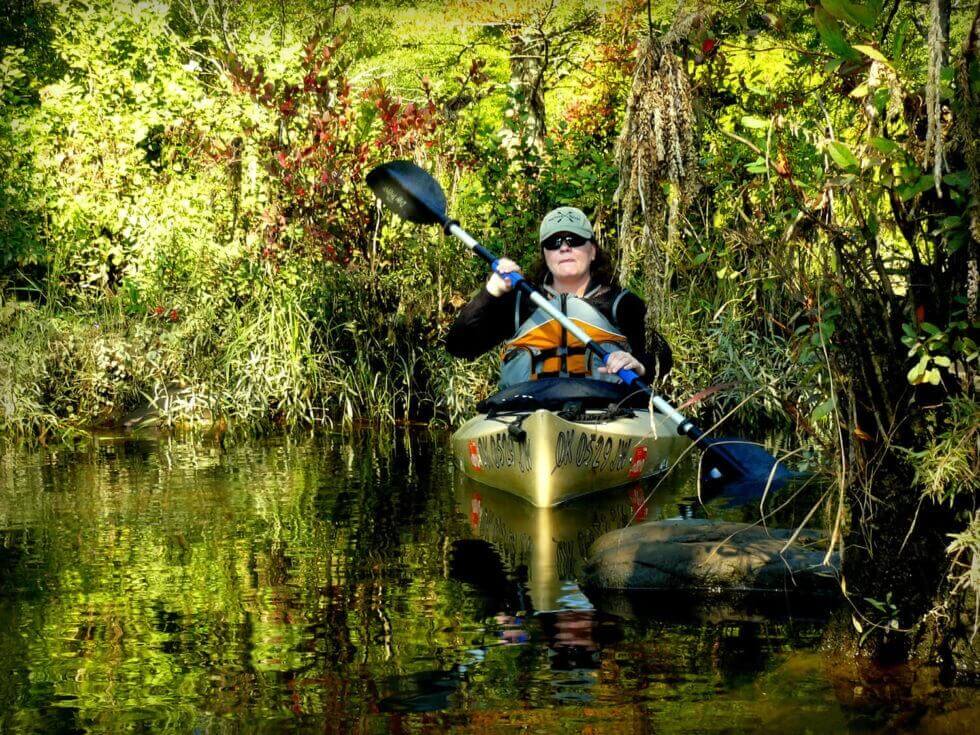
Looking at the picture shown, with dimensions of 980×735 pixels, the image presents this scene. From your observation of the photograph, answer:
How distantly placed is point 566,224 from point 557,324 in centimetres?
62

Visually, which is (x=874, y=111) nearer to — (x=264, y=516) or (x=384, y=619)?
(x=384, y=619)

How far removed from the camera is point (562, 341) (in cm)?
883

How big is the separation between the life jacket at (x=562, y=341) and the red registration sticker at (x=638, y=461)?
1.47ft

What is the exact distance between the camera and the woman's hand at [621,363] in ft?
27.6

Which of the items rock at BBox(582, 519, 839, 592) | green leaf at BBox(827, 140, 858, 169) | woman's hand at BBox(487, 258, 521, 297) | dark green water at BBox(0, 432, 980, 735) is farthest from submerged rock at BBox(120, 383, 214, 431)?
green leaf at BBox(827, 140, 858, 169)

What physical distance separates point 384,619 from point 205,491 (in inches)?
138

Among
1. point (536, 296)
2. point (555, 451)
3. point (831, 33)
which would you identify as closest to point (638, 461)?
point (555, 451)

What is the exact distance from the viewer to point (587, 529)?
25.1 feet

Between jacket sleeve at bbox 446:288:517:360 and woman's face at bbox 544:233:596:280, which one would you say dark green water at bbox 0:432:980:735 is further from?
woman's face at bbox 544:233:596:280

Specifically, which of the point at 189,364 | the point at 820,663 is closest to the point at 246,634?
the point at 820,663

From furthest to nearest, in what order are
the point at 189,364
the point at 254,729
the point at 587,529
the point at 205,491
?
1. the point at 189,364
2. the point at 205,491
3. the point at 587,529
4. the point at 254,729

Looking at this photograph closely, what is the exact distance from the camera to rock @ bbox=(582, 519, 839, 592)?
5.75 metres

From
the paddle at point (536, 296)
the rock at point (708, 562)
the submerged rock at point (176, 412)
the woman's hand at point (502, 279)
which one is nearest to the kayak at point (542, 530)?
the rock at point (708, 562)

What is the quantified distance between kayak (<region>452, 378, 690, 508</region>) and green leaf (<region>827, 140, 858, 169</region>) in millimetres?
4053
